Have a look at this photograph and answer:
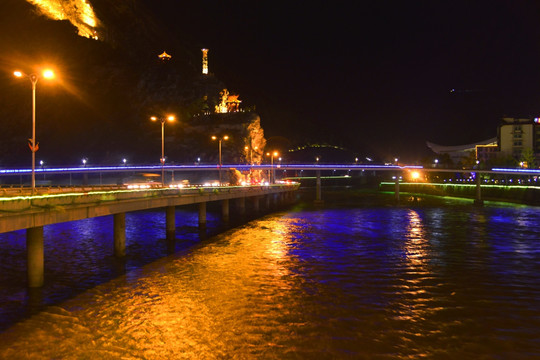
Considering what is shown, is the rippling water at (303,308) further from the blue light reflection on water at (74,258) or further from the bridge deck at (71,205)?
the bridge deck at (71,205)

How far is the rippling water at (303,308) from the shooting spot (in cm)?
1892

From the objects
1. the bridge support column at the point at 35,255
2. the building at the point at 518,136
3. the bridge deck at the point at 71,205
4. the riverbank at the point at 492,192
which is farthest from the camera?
the building at the point at 518,136

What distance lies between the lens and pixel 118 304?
25.8 m

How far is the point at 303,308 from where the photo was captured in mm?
25141

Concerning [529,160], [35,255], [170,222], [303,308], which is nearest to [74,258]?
[35,255]

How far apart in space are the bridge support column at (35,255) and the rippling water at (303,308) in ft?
12.4

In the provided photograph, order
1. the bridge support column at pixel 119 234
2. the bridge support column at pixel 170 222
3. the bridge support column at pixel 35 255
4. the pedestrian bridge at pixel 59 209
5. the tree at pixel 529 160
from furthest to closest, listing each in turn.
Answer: the tree at pixel 529 160 < the bridge support column at pixel 170 222 < the bridge support column at pixel 119 234 < the bridge support column at pixel 35 255 < the pedestrian bridge at pixel 59 209

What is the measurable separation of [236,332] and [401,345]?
24.9 feet

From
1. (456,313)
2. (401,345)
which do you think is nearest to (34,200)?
(401,345)

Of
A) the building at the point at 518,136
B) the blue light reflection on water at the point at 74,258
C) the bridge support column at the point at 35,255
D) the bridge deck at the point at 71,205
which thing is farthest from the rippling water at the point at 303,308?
the building at the point at 518,136

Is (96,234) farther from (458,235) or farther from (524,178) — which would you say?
(524,178)

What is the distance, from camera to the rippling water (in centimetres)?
1892

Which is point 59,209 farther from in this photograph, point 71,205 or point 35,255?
point 35,255

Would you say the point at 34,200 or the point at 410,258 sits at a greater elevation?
the point at 34,200
